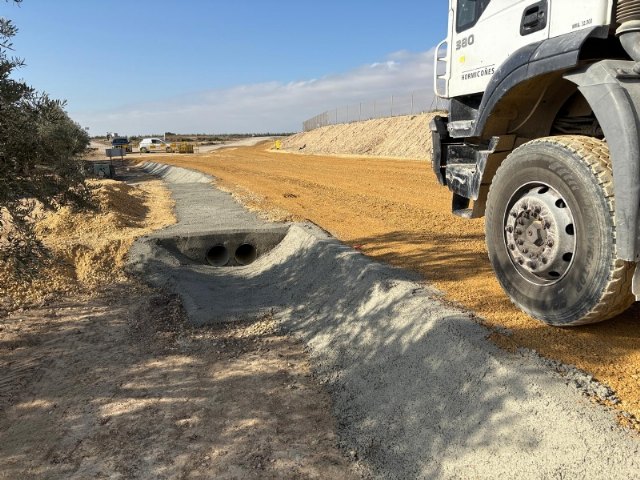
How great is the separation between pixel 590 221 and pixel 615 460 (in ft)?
5.28

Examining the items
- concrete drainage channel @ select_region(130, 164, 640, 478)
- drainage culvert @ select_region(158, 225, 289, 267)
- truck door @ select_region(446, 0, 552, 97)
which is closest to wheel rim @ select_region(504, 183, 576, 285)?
concrete drainage channel @ select_region(130, 164, 640, 478)

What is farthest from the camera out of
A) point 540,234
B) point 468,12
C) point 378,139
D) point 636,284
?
point 378,139

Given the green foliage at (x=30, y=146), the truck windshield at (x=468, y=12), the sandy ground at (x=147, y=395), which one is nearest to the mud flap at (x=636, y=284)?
the sandy ground at (x=147, y=395)

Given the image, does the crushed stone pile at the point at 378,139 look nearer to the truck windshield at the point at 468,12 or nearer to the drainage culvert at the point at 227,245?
the drainage culvert at the point at 227,245

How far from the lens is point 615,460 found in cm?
257

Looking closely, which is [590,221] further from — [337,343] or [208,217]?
[208,217]

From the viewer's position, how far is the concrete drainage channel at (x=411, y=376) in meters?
2.82

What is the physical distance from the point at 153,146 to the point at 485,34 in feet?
210

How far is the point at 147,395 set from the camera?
5.07m

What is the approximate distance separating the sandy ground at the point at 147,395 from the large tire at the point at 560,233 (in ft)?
7.31

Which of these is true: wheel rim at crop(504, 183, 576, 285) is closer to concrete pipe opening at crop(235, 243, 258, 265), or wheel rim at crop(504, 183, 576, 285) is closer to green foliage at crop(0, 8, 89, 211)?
green foliage at crop(0, 8, 89, 211)

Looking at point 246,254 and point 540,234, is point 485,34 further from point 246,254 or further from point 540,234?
point 246,254

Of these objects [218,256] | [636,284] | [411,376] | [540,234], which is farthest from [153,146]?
[636,284]

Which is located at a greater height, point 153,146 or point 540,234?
point 153,146
